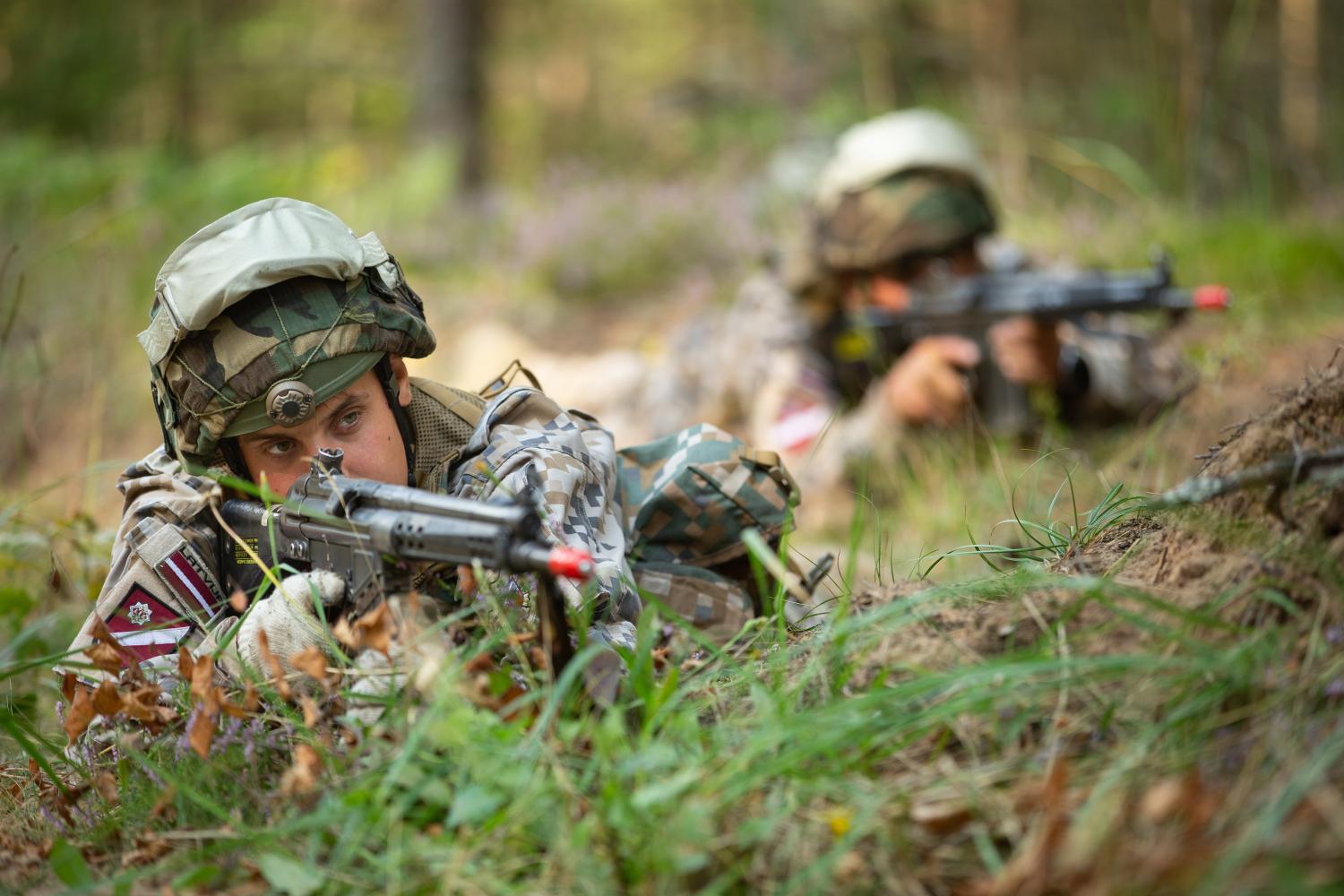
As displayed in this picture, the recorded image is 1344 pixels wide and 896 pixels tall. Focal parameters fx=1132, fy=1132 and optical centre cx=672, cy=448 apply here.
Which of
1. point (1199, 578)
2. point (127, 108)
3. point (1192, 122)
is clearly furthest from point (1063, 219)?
point (127, 108)

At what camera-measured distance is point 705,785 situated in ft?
4.67

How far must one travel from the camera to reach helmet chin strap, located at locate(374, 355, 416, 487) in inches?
97.4

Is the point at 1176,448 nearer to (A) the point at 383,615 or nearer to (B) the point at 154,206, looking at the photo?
(A) the point at 383,615

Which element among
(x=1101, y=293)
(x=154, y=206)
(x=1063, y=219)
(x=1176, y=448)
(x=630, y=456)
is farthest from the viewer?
(x=154, y=206)

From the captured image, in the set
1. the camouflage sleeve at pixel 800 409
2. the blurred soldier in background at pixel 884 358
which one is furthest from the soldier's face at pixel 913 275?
the camouflage sleeve at pixel 800 409

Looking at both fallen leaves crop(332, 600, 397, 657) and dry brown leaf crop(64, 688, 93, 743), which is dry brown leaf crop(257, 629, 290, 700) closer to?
fallen leaves crop(332, 600, 397, 657)

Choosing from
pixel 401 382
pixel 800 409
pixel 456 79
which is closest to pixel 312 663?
pixel 401 382

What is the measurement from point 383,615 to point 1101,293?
3.77 metres

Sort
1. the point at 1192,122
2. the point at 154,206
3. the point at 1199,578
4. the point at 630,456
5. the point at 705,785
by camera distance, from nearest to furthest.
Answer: the point at 705,785 → the point at 1199,578 → the point at 630,456 → the point at 1192,122 → the point at 154,206

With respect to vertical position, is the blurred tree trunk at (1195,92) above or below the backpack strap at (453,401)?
above

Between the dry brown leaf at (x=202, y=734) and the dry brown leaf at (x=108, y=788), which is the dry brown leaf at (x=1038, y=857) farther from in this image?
the dry brown leaf at (x=108, y=788)

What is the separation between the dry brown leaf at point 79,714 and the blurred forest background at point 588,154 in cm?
76

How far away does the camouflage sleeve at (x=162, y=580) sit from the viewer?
2309 mm

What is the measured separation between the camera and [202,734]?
1769mm
